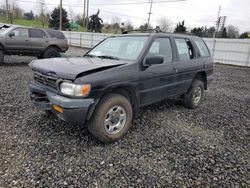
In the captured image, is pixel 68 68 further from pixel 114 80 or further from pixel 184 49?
pixel 184 49

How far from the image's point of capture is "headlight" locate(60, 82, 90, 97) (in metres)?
2.51

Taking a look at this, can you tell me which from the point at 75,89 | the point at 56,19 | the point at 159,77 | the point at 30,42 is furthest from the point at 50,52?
the point at 56,19

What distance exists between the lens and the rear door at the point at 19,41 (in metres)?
8.86

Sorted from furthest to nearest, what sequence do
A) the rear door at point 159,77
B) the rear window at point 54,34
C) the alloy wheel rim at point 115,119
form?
the rear window at point 54,34 → the rear door at point 159,77 → the alloy wheel rim at point 115,119

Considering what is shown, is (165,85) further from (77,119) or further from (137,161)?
(77,119)

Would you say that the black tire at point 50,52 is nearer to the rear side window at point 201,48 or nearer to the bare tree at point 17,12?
the rear side window at point 201,48

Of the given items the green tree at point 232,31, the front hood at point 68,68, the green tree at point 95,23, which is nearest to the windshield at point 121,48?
the front hood at point 68,68

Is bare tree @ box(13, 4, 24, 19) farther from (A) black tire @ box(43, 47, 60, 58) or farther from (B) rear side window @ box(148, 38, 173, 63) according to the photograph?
(B) rear side window @ box(148, 38, 173, 63)

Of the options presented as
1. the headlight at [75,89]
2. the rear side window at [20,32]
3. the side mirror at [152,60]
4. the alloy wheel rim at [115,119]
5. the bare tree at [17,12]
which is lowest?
the alloy wheel rim at [115,119]

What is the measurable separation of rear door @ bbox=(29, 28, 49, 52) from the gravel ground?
6016 mm

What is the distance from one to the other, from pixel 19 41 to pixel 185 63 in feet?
27.3

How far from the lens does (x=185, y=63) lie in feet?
13.9

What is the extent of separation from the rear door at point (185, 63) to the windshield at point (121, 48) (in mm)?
970

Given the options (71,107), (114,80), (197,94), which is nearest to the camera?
(71,107)
